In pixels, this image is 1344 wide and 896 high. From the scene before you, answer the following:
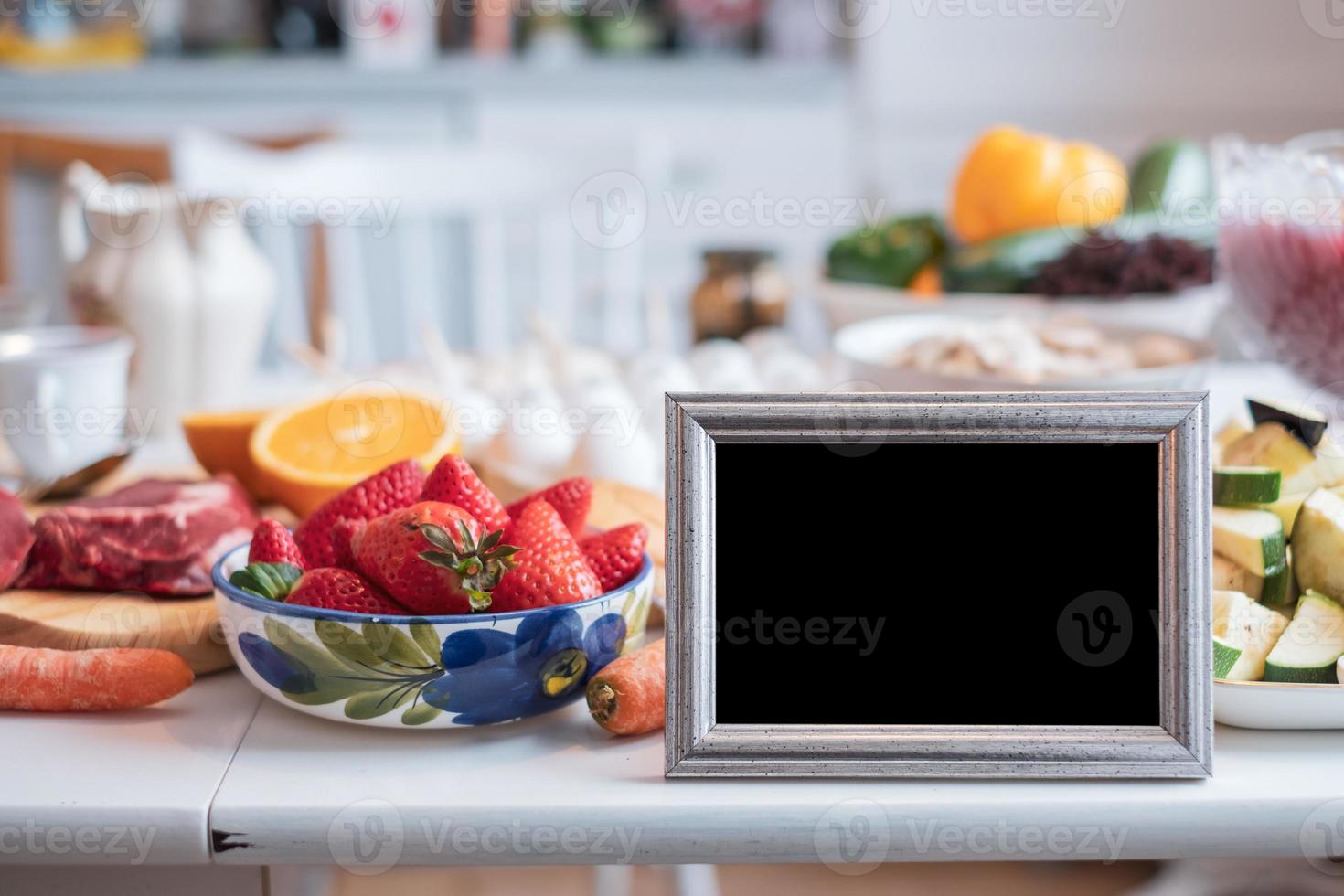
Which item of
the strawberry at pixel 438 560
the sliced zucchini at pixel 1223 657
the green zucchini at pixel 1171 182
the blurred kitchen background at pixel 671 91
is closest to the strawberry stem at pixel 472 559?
the strawberry at pixel 438 560

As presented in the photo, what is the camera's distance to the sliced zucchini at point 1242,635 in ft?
1.91

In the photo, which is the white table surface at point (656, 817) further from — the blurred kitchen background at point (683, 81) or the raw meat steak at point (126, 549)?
the blurred kitchen background at point (683, 81)

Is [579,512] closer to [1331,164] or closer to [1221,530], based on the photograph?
[1221,530]

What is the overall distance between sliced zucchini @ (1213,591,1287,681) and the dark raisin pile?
713mm

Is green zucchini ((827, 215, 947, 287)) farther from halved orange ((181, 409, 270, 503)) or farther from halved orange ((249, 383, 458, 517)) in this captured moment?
halved orange ((181, 409, 270, 503))

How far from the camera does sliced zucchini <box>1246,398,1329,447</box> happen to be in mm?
683

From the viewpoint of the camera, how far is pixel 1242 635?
594mm

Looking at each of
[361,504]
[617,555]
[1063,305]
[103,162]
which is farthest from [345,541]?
[103,162]

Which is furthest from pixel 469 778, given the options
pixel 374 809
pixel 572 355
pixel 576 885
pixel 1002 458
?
pixel 576 885

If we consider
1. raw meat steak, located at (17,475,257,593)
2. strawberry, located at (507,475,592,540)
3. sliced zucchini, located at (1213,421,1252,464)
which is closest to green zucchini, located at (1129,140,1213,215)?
sliced zucchini, located at (1213,421,1252,464)

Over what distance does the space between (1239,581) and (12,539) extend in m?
0.68

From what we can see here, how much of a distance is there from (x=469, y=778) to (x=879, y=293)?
867mm

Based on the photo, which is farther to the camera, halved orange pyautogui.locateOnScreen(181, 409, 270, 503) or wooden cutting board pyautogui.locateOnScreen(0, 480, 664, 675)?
halved orange pyautogui.locateOnScreen(181, 409, 270, 503)

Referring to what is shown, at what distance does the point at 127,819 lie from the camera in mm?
527
